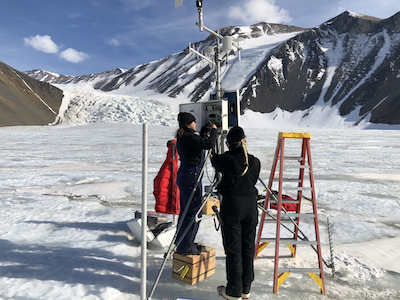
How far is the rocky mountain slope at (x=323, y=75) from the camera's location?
5704 centimetres

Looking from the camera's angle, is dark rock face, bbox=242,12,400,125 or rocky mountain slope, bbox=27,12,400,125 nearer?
rocky mountain slope, bbox=27,12,400,125

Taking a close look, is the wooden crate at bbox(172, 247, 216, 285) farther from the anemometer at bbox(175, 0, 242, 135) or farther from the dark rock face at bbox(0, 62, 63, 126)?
the dark rock face at bbox(0, 62, 63, 126)

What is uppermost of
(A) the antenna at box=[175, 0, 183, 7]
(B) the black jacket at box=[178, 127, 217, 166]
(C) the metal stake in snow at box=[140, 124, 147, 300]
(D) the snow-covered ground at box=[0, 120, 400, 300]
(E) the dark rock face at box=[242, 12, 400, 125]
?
(E) the dark rock face at box=[242, 12, 400, 125]

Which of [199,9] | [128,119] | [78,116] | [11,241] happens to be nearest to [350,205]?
[199,9]

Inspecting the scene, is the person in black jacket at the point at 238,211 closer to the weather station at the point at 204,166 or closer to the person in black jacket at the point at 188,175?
the weather station at the point at 204,166

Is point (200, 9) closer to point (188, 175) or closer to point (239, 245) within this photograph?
point (188, 175)

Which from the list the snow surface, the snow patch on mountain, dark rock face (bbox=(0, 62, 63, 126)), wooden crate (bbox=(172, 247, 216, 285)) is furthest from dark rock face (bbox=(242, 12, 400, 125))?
wooden crate (bbox=(172, 247, 216, 285))

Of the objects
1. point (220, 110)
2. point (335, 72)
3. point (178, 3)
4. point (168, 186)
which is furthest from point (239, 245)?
point (335, 72)

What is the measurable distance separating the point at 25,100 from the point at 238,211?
46.3 meters

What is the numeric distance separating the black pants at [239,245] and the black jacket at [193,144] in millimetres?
740

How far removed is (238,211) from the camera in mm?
2494

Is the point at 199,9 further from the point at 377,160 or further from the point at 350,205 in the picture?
the point at 377,160

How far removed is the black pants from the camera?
251 centimetres

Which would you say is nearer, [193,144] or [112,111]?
[193,144]
